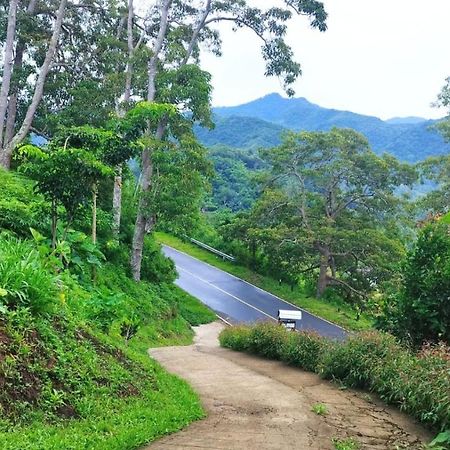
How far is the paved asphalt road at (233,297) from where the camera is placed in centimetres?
2577

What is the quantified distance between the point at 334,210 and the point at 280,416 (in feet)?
86.7

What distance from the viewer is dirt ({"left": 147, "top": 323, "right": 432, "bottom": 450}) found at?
534 cm

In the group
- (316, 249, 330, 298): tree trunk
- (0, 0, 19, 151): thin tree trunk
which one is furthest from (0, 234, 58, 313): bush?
(316, 249, 330, 298): tree trunk

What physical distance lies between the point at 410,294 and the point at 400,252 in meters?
19.5

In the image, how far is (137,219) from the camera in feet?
64.8

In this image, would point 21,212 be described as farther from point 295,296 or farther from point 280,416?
point 295,296

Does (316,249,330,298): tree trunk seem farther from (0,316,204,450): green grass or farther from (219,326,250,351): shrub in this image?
(0,316,204,450): green grass

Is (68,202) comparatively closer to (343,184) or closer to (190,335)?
(190,335)

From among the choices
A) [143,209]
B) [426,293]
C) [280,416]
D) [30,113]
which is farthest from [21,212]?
[426,293]

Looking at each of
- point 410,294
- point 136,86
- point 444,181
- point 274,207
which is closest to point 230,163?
point 274,207

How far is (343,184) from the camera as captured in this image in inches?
1261

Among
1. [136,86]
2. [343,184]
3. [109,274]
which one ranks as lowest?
[109,274]

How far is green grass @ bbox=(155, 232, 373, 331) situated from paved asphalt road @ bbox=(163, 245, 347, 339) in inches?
24.7

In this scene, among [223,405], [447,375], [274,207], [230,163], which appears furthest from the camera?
[230,163]
